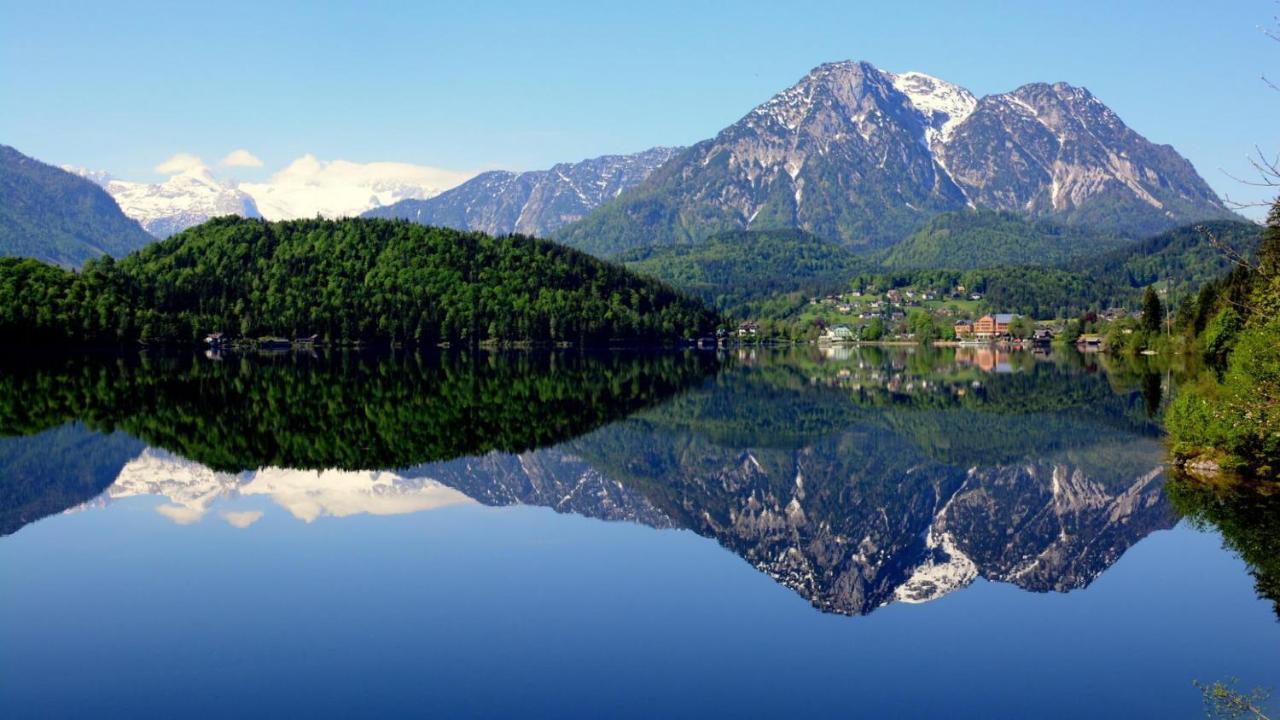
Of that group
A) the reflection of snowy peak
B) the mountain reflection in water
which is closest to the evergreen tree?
the mountain reflection in water

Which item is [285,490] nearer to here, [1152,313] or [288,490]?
[288,490]

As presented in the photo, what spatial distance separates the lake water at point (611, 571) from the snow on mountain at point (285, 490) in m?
0.20

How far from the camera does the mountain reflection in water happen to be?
31.4 meters

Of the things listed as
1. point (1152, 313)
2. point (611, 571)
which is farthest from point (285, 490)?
point (1152, 313)

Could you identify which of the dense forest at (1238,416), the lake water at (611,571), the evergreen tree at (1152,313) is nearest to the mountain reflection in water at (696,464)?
the lake water at (611,571)

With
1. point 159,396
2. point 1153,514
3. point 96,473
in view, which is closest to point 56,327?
point 159,396

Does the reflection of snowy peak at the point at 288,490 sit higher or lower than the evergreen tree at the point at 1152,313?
lower

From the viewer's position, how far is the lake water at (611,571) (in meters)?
19.1

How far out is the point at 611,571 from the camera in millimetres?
28078

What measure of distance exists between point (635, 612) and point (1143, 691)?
1058 centimetres

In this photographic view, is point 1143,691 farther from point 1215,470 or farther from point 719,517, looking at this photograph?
point 1215,470

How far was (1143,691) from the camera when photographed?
755 inches

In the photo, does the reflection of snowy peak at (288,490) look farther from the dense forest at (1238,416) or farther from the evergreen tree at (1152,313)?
the evergreen tree at (1152,313)

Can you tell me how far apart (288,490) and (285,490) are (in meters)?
0.11
